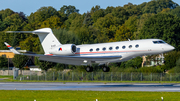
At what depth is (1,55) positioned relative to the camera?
89000mm

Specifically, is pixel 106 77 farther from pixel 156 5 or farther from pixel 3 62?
pixel 156 5

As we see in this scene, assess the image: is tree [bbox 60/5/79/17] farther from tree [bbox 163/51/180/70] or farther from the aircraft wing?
the aircraft wing

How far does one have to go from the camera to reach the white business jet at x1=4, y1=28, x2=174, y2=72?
114ft

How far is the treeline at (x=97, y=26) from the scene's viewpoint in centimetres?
7688

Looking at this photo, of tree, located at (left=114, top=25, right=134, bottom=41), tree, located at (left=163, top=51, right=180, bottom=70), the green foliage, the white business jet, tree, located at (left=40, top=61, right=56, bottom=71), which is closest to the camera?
the white business jet

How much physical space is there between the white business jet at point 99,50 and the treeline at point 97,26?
98.2 feet

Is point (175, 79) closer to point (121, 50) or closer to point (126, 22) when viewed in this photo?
point (121, 50)

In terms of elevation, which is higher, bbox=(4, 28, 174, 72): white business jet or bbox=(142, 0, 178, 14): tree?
bbox=(142, 0, 178, 14): tree

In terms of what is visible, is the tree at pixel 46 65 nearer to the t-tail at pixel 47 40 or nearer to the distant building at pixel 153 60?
the distant building at pixel 153 60

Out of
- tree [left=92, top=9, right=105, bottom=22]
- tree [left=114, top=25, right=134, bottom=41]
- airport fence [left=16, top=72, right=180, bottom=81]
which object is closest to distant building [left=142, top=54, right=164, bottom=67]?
airport fence [left=16, top=72, right=180, bottom=81]

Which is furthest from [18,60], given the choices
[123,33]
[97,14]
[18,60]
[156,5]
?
[156,5]

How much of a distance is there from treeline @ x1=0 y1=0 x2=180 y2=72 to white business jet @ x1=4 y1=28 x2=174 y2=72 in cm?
2994

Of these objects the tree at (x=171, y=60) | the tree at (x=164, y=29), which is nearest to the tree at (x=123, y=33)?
the tree at (x=164, y=29)

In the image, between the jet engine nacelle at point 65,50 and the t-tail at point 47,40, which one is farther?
the t-tail at point 47,40
